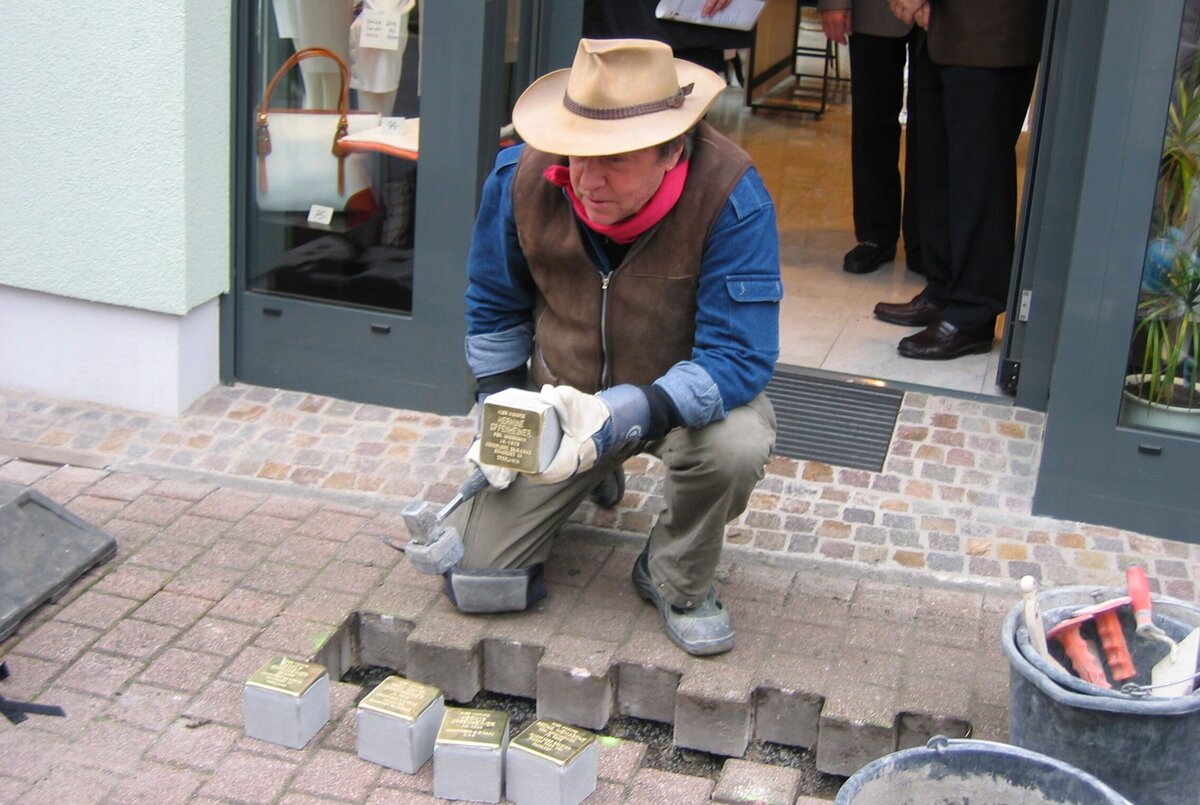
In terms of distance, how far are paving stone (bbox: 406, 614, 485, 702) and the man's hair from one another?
117 centimetres

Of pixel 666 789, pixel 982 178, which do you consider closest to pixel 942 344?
pixel 982 178

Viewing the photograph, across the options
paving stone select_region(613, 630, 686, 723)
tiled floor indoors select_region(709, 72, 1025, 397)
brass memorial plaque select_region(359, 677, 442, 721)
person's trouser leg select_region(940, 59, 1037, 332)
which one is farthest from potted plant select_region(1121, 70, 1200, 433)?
brass memorial plaque select_region(359, 677, 442, 721)

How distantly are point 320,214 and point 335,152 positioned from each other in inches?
7.9

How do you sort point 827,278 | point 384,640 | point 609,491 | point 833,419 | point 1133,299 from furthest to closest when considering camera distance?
1. point 827,278
2. point 833,419
3. point 609,491
4. point 1133,299
5. point 384,640

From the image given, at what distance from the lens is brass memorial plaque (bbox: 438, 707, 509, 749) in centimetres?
290

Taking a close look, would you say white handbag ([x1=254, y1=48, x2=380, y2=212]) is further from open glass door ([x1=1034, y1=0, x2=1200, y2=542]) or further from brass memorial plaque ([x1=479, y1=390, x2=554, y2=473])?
open glass door ([x1=1034, y1=0, x2=1200, y2=542])

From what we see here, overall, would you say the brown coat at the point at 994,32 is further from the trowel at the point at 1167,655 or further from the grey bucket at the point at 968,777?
the grey bucket at the point at 968,777

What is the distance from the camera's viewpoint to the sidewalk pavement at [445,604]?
3.06 metres

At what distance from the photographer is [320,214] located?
15.3 ft

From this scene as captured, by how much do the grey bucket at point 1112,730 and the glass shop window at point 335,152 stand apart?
240cm

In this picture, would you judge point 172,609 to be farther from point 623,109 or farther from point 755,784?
point 623,109

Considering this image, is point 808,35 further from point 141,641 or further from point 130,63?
point 141,641

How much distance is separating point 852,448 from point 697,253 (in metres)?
1.36

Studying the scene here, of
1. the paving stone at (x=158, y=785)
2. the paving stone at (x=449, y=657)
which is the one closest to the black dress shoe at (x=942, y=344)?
the paving stone at (x=449, y=657)
